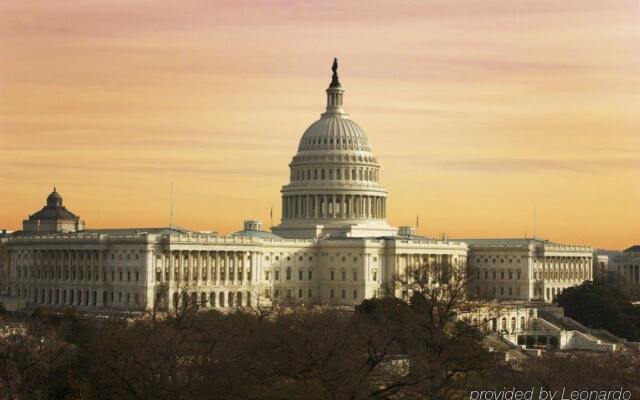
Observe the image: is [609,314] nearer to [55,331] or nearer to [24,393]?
[55,331]

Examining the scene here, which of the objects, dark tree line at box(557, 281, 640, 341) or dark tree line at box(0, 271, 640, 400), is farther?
dark tree line at box(557, 281, 640, 341)

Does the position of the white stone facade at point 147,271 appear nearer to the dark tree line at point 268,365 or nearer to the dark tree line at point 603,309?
the dark tree line at point 603,309

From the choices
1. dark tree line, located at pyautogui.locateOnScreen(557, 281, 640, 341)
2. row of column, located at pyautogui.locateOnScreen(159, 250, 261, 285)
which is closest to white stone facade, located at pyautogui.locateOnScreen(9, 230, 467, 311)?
row of column, located at pyautogui.locateOnScreen(159, 250, 261, 285)

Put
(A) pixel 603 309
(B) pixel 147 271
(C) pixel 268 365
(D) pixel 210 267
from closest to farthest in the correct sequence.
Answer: (C) pixel 268 365 < (A) pixel 603 309 < (B) pixel 147 271 < (D) pixel 210 267

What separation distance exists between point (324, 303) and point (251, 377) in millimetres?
120340

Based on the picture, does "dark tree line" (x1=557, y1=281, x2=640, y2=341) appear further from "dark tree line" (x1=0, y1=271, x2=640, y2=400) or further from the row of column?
"dark tree line" (x1=0, y1=271, x2=640, y2=400)

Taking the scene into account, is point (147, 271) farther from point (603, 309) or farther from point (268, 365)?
point (268, 365)

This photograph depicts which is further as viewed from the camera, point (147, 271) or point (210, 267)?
point (210, 267)

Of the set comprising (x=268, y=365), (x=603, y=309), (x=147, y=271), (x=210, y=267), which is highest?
(x=210, y=267)

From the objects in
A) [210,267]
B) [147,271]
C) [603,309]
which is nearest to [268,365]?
[147,271]

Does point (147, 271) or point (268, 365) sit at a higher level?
point (147, 271)

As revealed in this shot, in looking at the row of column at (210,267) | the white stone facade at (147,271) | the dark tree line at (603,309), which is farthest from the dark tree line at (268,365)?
the row of column at (210,267)

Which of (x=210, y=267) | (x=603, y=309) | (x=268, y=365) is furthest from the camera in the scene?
(x=210, y=267)

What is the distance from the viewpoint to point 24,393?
275 feet
